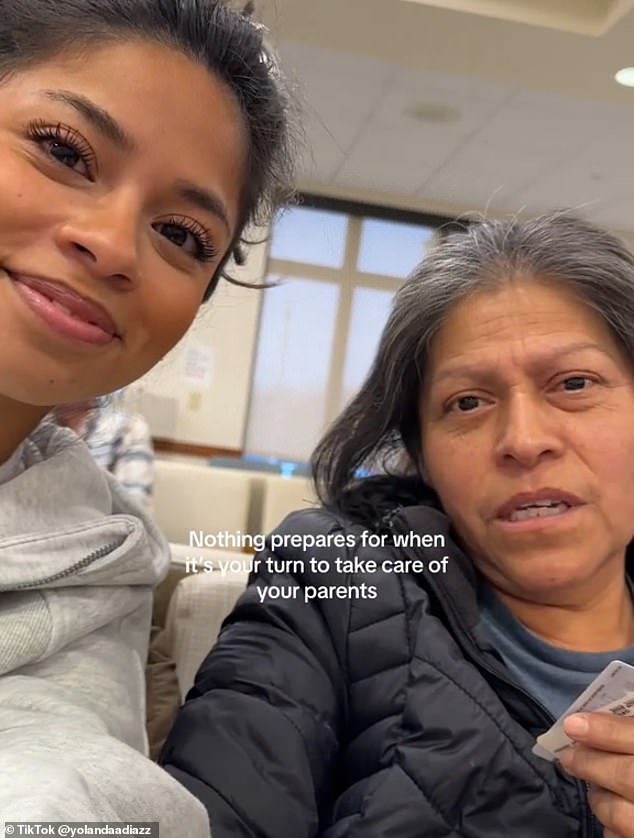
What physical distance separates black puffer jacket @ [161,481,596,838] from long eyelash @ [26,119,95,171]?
53 cm

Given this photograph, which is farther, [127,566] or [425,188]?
[425,188]

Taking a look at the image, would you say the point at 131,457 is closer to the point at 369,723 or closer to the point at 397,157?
the point at 369,723

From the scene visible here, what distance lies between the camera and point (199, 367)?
223 inches

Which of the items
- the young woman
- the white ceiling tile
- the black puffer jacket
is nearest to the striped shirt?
the black puffer jacket

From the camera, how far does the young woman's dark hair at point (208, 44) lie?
796 mm

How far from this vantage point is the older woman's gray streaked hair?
Answer: 3.70ft

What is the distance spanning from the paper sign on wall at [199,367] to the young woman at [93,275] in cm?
476

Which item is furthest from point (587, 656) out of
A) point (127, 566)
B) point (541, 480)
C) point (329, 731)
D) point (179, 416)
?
point (179, 416)

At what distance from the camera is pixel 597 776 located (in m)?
0.82

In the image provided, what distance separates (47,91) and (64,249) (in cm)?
15

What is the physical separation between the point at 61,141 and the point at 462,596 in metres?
0.68

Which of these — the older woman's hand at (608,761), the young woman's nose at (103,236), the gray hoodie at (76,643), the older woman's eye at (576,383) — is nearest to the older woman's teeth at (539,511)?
the older woman's eye at (576,383)

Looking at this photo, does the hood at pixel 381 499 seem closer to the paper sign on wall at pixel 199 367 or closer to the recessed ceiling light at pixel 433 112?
the recessed ceiling light at pixel 433 112

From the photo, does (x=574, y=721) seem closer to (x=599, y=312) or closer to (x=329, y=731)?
(x=329, y=731)
